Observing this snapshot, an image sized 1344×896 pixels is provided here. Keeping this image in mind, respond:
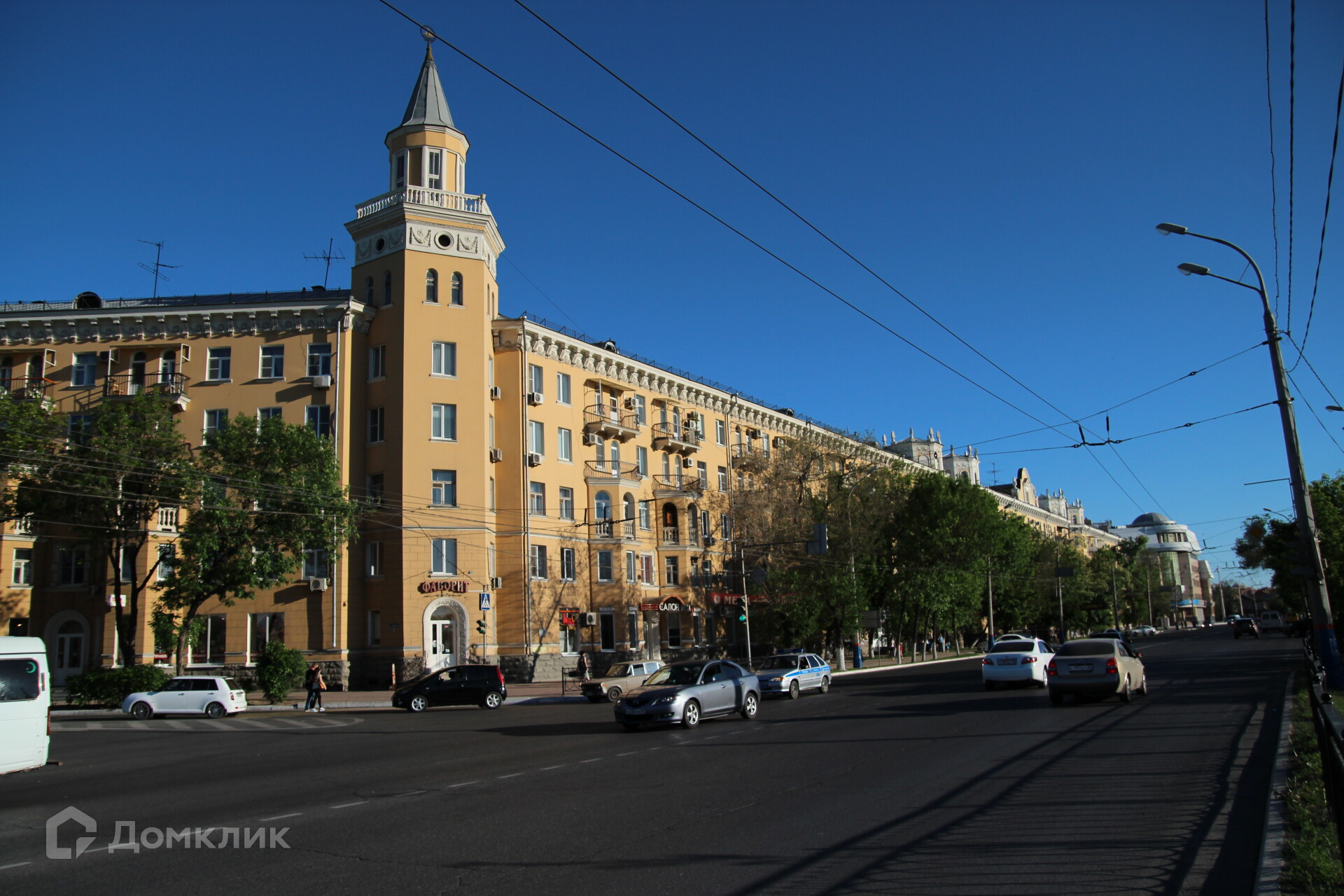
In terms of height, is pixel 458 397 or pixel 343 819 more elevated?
pixel 458 397

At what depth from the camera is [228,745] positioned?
1961 centimetres

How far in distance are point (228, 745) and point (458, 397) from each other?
74.6 ft

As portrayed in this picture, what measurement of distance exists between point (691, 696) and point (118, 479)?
24.8 metres

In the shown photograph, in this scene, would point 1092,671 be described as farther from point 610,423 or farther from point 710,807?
point 610,423

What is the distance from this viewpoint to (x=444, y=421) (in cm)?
4044

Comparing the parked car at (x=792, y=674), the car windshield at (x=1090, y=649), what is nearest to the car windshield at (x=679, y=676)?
the parked car at (x=792, y=674)

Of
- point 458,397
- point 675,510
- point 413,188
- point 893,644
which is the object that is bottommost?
point 893,644

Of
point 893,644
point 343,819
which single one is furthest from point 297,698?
point 893,644

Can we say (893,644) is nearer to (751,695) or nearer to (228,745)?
(751,695)

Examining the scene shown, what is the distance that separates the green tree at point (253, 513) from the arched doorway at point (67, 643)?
774 cm

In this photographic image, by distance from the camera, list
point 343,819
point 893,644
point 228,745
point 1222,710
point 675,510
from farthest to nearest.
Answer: point 893,644 < point 675,510 < point 228,745 < point 1222,710 < point 343,819

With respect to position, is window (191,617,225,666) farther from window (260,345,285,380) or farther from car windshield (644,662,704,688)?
car windshield (644,662,704,688)

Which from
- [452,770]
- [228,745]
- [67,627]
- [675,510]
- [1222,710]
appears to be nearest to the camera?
[452,770]

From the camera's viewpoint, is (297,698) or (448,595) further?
(448,595)
